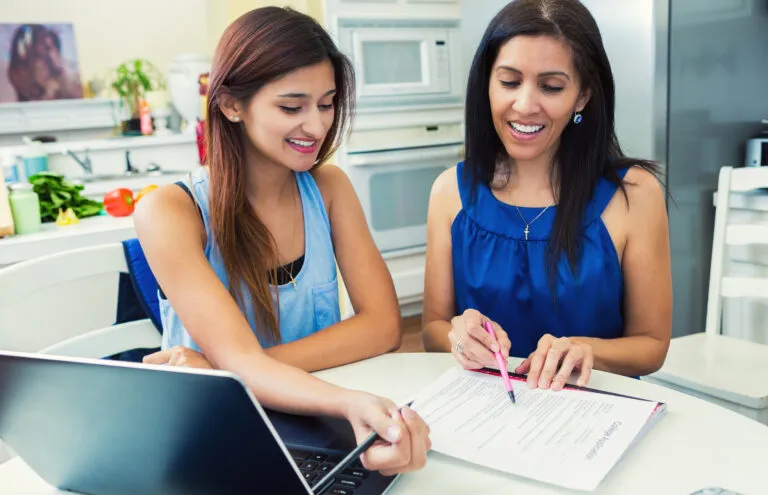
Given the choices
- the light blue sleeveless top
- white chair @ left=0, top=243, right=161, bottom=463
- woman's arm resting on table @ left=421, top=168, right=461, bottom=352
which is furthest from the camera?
woman's arm resting on table @ left=421, top=168, right=461, bottom=352

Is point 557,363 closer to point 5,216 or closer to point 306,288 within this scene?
point 306,288

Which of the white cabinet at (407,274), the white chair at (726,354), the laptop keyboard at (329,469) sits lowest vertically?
the white cabinet at (407,274)

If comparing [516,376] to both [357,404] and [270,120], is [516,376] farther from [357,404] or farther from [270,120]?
[270,120]

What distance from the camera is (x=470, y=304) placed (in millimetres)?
1365

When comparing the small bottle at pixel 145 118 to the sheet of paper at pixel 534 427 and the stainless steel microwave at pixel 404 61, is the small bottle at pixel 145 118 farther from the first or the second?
the sheet of paper at pixel 534 427

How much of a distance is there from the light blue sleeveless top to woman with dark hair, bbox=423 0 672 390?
204 millimetres

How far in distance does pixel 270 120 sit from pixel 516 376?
1.79 ft

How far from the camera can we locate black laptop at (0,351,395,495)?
0.50m

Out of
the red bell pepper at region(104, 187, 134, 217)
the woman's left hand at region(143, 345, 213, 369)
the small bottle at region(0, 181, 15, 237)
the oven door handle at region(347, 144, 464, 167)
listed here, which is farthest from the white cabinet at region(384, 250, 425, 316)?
the woman's left hand at region(143, 345, 213, 369)

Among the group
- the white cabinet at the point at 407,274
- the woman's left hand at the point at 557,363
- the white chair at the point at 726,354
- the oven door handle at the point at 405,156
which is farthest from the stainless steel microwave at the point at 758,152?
the woman's left hand at the point at 557,363

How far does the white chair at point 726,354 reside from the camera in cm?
154

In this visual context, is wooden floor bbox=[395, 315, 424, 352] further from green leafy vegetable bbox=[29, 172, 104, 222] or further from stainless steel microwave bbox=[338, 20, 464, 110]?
green leafy vegetable bbox=[29, 172, 104, 222]

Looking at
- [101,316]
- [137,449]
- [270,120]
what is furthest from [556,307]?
[101,316]

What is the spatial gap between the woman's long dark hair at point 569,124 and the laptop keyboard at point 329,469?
680 mm
